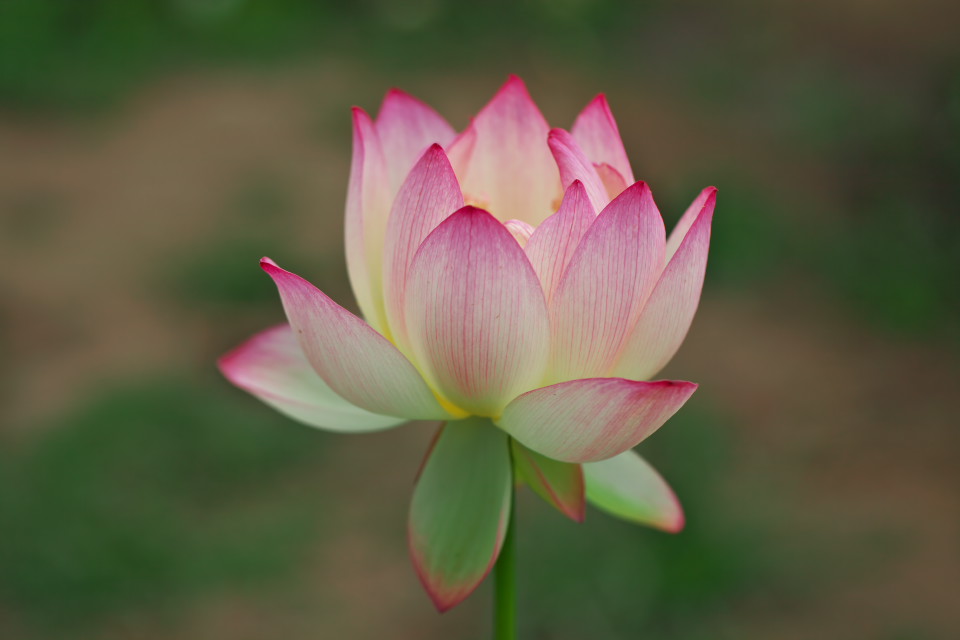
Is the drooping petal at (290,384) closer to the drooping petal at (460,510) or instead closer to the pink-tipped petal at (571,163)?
the drooping petal at (460,510)

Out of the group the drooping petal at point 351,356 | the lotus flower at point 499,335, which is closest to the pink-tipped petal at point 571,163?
the lotus flower at point 499,335

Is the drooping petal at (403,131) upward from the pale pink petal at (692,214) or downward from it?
upward

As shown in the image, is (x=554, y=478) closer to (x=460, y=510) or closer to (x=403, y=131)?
(x=460, y=510)

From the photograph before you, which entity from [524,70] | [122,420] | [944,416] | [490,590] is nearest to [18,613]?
[122,420]

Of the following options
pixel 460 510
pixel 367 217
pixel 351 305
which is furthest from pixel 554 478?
pixel 351 305

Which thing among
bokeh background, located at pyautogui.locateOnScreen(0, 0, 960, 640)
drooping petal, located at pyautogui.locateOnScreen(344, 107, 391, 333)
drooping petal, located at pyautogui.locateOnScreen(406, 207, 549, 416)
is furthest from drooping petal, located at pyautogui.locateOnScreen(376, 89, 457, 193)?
bokeh background, located at pyautogui.locateOnScreen(0, 0, 960, 640)

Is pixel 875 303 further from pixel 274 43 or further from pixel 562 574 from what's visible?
pixel 274 43
